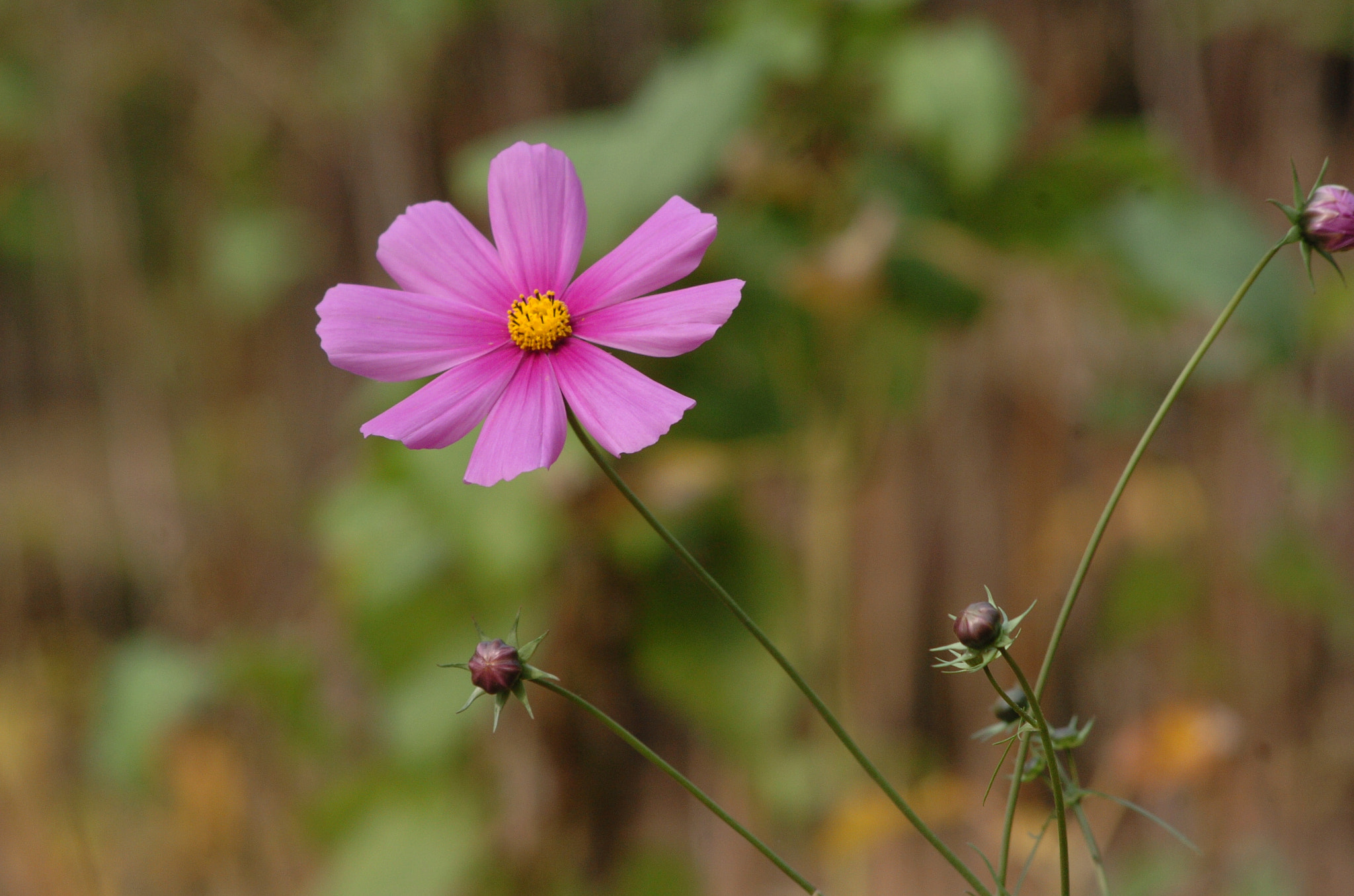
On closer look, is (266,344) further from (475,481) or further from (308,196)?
(475,481)

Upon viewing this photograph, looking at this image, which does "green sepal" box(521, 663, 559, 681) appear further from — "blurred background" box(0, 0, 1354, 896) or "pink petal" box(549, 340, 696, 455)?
"blurred background" box(0, 0, 1354, 896)

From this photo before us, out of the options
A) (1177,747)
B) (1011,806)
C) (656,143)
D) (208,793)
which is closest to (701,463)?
(656,143)

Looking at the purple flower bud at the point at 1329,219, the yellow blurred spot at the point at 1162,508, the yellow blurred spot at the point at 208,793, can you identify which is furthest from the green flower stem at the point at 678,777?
the yellow blurred spot at the point at 208,793

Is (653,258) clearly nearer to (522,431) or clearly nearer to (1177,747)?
(522,431)

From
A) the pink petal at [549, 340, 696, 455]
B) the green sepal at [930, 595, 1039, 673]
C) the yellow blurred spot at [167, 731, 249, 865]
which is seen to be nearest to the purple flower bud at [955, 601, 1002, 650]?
the green sepal at [930, 595, 1039, 673]

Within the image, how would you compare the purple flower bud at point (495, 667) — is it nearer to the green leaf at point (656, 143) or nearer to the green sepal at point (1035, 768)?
the green sepal at point (1035, 768)

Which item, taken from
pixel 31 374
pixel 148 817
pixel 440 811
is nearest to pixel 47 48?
pixel 31 374
